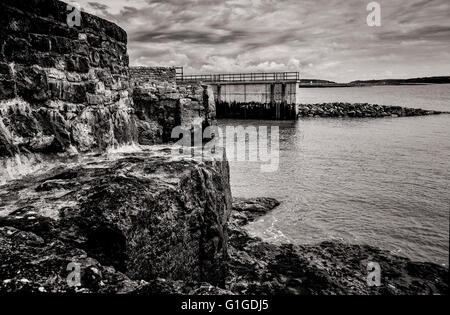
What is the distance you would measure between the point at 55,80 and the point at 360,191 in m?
9.72

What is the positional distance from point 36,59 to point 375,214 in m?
7.71

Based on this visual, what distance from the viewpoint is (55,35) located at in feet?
12.6

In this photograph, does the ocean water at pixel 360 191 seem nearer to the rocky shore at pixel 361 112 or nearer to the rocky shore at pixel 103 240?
the rocky shore at pixel 103 240

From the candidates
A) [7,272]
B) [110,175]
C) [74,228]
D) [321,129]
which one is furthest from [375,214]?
[321,129]

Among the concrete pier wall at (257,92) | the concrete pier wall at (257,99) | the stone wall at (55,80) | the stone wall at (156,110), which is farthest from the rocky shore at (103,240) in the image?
the concrete pier wall at (257,92)

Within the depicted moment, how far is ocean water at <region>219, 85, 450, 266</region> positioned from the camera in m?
6.39

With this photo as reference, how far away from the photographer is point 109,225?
111 inches

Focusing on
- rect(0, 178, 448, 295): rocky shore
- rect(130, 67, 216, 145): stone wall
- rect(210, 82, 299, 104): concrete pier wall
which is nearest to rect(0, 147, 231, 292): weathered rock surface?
rect(0, 178, 448, 295): rocky shore

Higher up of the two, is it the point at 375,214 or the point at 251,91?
the point at 251,91

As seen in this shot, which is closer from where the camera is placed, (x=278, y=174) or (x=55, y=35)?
(x=55, y=35)

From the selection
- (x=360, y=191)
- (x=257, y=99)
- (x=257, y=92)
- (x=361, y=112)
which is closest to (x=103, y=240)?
(x=360, y=191)

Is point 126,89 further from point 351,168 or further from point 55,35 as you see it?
point 351,168

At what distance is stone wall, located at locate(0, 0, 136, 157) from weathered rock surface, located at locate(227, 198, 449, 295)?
13.3ft

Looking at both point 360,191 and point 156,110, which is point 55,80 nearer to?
point 156,110
